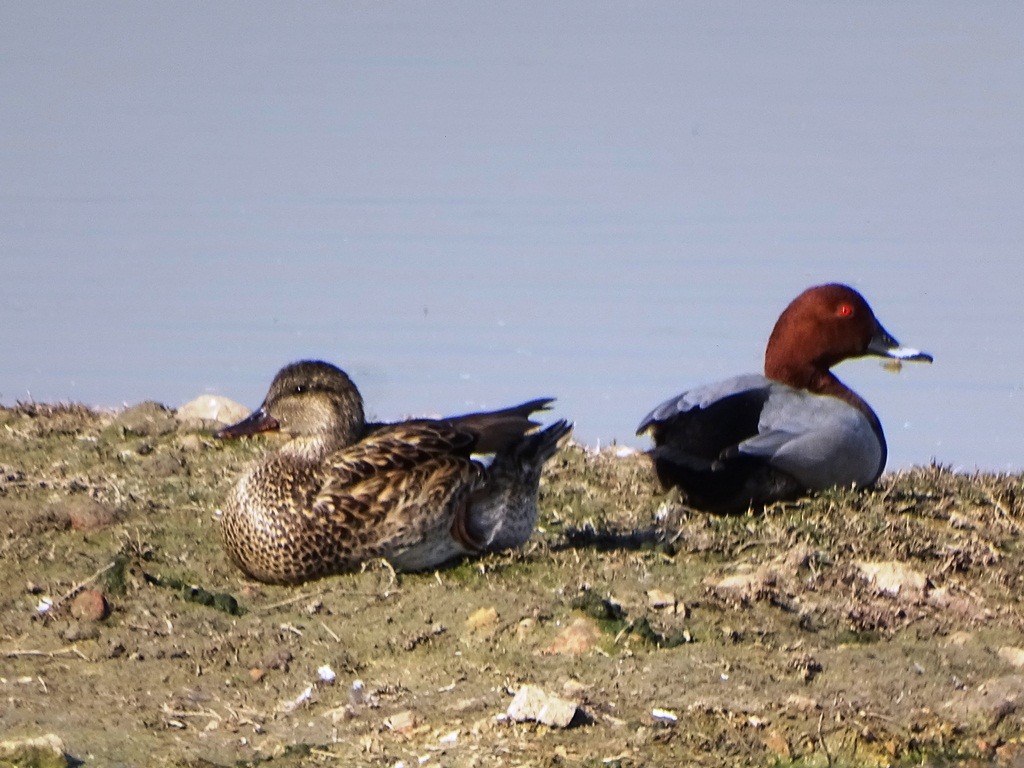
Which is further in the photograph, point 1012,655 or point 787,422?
point 787,422

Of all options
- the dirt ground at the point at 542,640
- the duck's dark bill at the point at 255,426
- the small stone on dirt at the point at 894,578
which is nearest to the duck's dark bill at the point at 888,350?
the dirt ground at the point at 542,640

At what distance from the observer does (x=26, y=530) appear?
22.7 feet

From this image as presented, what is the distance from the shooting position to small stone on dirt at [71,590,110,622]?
607cm

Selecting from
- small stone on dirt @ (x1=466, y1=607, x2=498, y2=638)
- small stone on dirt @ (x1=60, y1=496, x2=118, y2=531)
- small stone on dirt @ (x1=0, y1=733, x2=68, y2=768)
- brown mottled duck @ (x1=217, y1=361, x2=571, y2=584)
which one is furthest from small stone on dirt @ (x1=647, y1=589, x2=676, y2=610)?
small stone on dirt @ (x1=60, y1=496, x2=118, y2=531)

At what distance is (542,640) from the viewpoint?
5.76 metres

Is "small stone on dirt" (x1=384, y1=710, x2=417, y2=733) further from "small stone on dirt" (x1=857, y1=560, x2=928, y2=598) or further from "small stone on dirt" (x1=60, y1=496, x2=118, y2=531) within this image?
"small stone on dirt" (x1=60, y1=496, x2=118, y2=531)

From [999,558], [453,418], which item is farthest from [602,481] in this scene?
[999,558]

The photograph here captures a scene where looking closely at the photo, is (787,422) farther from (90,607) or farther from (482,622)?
(90,607)

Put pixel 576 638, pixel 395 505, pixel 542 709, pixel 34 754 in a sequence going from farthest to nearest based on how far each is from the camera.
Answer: pixel 395 505, pixel 576 638, pixel 542 709, pixel 34 754

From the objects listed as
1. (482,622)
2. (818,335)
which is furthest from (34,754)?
(818,335)

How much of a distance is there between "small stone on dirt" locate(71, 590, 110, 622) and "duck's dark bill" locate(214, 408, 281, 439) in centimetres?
108

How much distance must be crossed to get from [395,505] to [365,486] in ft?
0.46

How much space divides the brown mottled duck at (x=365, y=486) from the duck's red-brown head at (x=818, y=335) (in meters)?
2.30

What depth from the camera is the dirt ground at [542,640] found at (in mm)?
4996
